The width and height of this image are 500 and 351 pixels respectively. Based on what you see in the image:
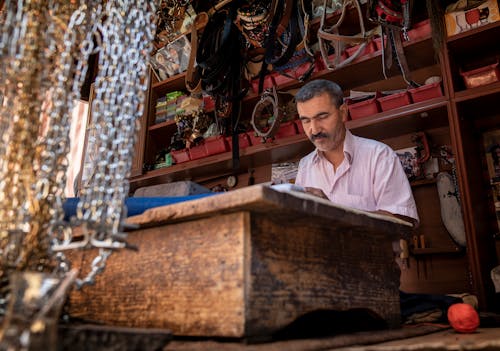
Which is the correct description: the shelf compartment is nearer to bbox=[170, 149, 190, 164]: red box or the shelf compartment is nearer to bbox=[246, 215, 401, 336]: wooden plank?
bbox=[246, 215, 401, 336]: wooden plank

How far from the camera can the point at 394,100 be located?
230cm

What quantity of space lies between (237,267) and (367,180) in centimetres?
131

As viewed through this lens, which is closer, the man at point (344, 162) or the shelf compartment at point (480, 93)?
the man at point (344, 162)

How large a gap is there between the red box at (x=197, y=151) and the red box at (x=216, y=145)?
0.03 meters

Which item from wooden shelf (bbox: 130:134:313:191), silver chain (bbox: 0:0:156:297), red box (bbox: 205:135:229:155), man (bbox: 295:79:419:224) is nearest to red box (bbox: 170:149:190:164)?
wooden shelf (bbox: 130:134:313:191)

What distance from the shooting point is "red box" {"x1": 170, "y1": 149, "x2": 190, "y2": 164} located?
10.2 feet

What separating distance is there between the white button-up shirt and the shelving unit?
38 centimetres

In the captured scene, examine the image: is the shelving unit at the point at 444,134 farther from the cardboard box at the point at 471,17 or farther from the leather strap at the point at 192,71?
the leather strap at the point at 192,71

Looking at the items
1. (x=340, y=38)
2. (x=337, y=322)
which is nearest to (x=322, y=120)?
(x=340, y=38)

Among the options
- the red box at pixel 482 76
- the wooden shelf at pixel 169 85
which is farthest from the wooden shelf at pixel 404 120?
the wooden shelf at pixel 169 85

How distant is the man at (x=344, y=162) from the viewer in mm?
1810

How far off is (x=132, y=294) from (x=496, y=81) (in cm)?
196

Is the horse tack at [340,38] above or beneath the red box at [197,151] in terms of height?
above

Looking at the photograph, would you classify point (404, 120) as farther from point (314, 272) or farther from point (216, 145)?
point (314, 272)
